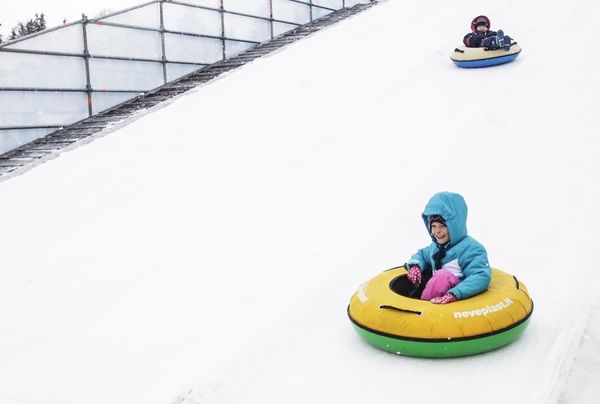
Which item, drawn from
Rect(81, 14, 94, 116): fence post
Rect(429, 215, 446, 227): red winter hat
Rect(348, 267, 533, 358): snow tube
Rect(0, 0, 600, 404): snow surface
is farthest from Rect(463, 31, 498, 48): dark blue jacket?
Rect(348, 267, 533, 358): snow tube

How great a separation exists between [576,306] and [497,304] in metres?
0.77

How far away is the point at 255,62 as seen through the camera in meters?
11.9

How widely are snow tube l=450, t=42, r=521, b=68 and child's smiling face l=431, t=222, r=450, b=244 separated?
21.7ft

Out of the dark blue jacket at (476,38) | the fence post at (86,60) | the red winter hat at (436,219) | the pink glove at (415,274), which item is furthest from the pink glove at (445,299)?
the fence post at (86,60)

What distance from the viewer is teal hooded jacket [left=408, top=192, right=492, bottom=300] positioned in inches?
135

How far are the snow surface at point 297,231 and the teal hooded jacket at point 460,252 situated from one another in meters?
0.36

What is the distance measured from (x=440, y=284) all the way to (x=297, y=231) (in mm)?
2021

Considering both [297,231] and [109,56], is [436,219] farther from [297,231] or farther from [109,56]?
[109,56]

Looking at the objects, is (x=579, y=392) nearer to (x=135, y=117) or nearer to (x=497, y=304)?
(x=497, y=304)

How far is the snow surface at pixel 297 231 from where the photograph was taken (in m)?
3.29

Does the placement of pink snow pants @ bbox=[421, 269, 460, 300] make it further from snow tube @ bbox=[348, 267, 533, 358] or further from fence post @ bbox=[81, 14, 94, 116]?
fence post @ bbox=[81, 14, 94, 116]

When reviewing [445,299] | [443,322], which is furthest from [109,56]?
[443,322]

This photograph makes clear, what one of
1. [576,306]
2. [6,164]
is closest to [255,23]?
[6,164]

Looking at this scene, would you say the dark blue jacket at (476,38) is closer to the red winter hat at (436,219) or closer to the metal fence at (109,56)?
the metal fence at (109,56)
